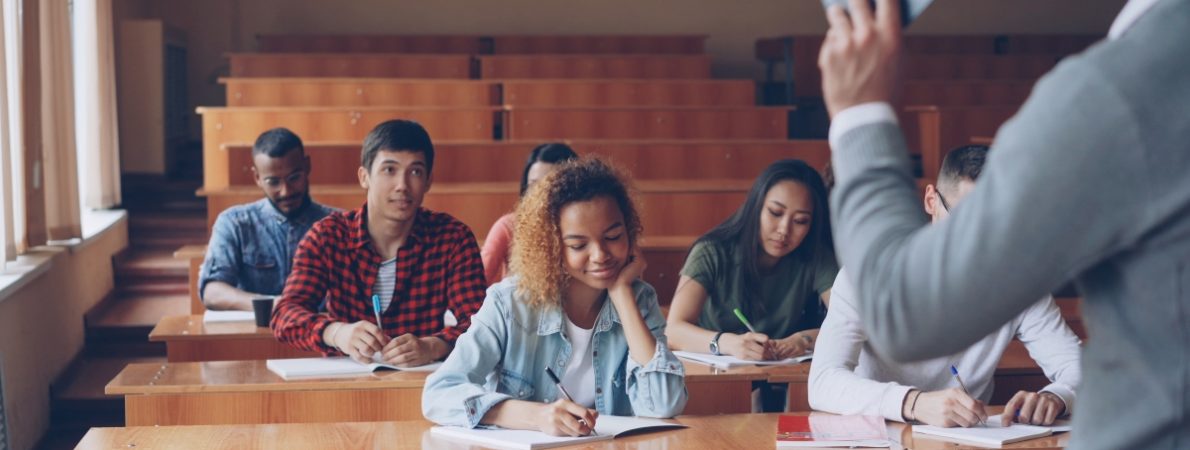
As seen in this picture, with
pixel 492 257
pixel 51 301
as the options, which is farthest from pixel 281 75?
pixel 492 257

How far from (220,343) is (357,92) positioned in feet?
16.5

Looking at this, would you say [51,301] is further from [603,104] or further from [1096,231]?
[1096,231]

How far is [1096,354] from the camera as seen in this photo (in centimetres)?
82

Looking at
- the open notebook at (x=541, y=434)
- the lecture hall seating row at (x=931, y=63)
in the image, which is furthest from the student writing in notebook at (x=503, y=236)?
the lecture hall seating row at (x=931, y=63)

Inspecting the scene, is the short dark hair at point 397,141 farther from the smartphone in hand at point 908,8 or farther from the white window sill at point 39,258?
the smartphone in hand at point 908,8

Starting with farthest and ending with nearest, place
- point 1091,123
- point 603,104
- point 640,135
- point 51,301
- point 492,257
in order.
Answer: point 603,104 → point 640,135 → point 51,301 → point 492,257 → point 1091,123

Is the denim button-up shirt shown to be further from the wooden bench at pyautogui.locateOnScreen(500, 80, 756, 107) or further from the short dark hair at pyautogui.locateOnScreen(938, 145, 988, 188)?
the wooden bench at pyautogui.locateOnScreen(500, 80, 756, 107)

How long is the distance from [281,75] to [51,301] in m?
3.89

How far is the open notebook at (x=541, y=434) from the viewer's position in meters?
1.97

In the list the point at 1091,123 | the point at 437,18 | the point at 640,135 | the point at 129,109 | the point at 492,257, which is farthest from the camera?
the point at 437,18

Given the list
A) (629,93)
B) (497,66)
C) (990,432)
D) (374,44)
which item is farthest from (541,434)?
(374,44)

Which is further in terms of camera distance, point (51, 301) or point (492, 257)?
point (51, 301)

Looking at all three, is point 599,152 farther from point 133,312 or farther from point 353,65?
point 353,65

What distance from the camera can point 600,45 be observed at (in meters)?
10.5
